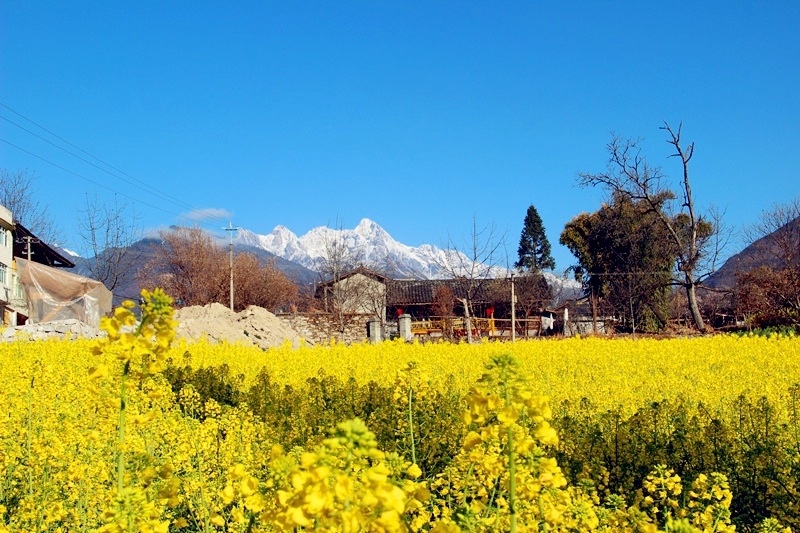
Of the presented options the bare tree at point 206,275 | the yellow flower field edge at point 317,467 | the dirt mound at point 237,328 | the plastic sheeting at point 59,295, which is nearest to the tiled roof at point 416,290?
the bare tree at point 206,275

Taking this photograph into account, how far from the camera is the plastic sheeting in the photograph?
1185 inches

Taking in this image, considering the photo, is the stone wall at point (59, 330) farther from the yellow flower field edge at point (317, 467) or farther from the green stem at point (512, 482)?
the green stem at point (512, 482)

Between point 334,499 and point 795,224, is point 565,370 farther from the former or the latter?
point 795,224

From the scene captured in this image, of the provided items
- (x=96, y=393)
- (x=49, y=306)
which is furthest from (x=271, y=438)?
(x=49, y=306)

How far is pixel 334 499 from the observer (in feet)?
4.58

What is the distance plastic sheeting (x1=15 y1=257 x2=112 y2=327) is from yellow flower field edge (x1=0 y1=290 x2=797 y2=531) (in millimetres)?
22799

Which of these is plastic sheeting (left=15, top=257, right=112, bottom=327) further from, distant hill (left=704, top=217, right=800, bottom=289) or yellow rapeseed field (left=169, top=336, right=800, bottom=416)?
distant hill (left=704, top=217, right=800, bottom=289)

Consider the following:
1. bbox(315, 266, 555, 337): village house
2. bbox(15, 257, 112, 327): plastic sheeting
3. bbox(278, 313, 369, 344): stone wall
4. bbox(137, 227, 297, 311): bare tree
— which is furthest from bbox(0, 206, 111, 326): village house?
bbox(137, 227, 297, 311): bare tree

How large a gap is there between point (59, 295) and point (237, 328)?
52.1 feet

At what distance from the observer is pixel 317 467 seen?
1.34 m

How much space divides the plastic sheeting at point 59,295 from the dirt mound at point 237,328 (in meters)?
10.6

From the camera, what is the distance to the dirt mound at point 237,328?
18.4 metres

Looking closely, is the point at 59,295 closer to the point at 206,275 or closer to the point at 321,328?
the point at 321,328

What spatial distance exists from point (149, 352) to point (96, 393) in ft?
1.29
